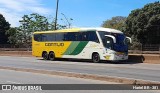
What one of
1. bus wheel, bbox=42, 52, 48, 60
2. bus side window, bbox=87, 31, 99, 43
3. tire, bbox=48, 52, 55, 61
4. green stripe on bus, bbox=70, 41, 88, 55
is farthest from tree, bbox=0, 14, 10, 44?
bus side window, bbox=87, 31, 99, 43

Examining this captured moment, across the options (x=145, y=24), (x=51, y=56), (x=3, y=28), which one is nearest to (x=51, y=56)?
(x=51, y=56)

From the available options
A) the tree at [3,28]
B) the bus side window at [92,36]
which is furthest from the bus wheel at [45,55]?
the tree at [3,28]

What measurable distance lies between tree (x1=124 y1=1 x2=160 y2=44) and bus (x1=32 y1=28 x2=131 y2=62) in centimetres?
3110

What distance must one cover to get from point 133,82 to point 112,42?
17.9 meters

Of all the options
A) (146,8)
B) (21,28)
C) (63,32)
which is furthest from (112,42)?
(21,28)

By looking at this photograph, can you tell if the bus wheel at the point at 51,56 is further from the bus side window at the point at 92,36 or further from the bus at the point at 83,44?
the bus side window at the point at 92,36

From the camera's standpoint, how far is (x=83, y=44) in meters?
35.1

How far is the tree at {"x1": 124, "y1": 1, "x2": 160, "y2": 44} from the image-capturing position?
221 feet

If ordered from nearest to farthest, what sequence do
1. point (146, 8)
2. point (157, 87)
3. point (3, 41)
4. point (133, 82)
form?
point (157, 87) → point (133, 82) → point (146, 8) → point (3, 41)

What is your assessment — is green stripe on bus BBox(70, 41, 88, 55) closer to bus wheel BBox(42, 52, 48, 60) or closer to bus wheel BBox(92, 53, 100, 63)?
bus wheel BBox(92, 53, 100, 63)

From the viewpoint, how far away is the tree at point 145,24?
67500 millimetres

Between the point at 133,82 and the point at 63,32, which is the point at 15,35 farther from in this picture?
the point at 133,82

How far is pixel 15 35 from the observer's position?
8681 centimetres

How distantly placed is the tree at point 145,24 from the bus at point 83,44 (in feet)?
102
